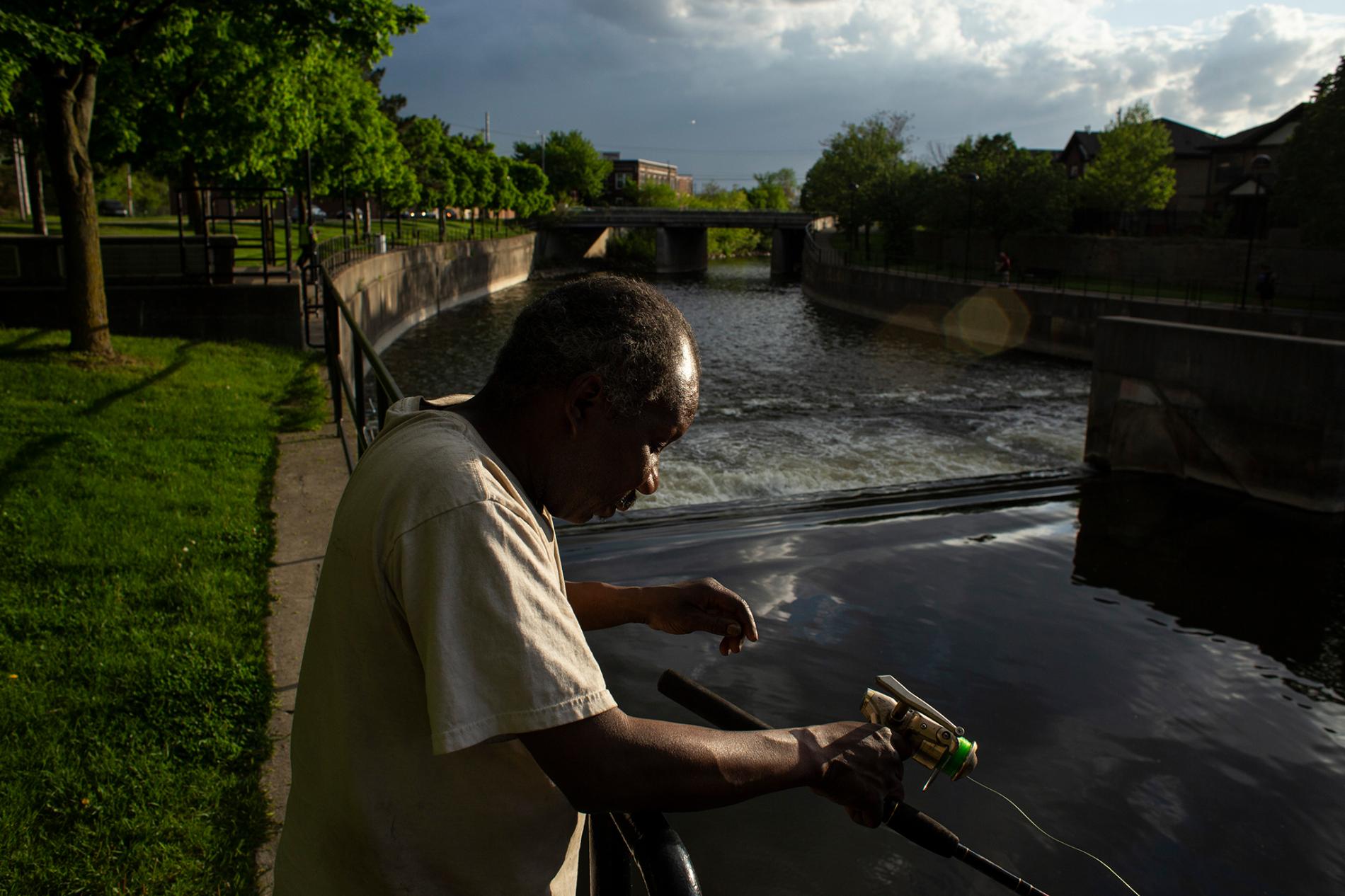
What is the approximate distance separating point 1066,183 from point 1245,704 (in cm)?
5177

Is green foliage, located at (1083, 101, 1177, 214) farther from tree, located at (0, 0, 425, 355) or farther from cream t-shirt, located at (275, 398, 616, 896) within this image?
cream t-shirt, located at (275, 398, 616, 896)

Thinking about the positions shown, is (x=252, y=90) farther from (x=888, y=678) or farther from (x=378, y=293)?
(x=888, y=678)

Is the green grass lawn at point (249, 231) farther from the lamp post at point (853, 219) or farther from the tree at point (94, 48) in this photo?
the lamp post at point (853, 219)

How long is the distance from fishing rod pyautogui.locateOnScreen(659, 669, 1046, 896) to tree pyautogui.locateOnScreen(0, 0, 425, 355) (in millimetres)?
12617

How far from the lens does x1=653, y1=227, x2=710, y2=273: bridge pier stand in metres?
95.9

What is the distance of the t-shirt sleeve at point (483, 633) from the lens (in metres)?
1.36

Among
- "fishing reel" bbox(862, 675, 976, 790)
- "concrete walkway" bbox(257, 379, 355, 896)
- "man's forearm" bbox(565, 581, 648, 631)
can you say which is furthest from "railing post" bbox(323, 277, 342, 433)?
"fishing reel" bbox(862, 675, 976, 790)

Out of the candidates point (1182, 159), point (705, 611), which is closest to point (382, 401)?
point (705, 611)

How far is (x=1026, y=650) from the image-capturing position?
838cm

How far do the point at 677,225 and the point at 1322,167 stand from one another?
61.5 meters

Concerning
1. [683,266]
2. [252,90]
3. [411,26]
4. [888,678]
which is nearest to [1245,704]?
[888,678]

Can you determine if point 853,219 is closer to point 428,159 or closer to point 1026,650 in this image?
point 428,159

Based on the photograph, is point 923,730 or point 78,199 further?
point 78,199

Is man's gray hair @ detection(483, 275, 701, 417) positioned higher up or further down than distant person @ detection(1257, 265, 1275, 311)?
higher up
